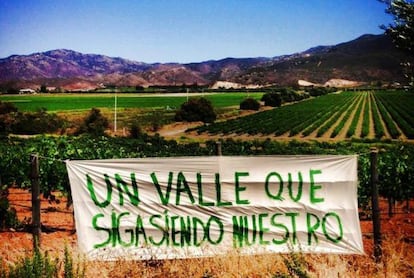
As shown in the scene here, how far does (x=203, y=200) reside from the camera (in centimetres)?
590

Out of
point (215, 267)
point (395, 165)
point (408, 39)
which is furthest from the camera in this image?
point (395, 165)

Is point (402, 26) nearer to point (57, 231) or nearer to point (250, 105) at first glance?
point (57, 231)

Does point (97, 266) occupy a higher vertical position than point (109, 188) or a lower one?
lower

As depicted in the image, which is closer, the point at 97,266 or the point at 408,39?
the point at 97,266

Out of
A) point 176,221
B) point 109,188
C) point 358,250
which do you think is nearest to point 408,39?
point 358,250

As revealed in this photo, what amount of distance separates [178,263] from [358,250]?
89.8 inches

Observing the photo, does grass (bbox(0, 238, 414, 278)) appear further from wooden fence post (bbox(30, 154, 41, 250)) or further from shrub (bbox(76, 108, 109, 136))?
shrub (bbox(76, 108, 109, 136))

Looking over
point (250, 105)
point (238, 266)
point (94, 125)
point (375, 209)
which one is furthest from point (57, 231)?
point (250, 105)

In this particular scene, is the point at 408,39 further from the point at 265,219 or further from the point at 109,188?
the point at 109,188

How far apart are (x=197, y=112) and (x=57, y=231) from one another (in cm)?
5970

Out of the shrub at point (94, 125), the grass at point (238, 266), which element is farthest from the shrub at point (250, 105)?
the grass at point (238, 266)

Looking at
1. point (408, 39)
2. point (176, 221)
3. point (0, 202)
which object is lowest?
point (0, 202)

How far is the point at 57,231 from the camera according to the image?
10.9 metres

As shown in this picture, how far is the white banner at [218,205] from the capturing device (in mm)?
5891
